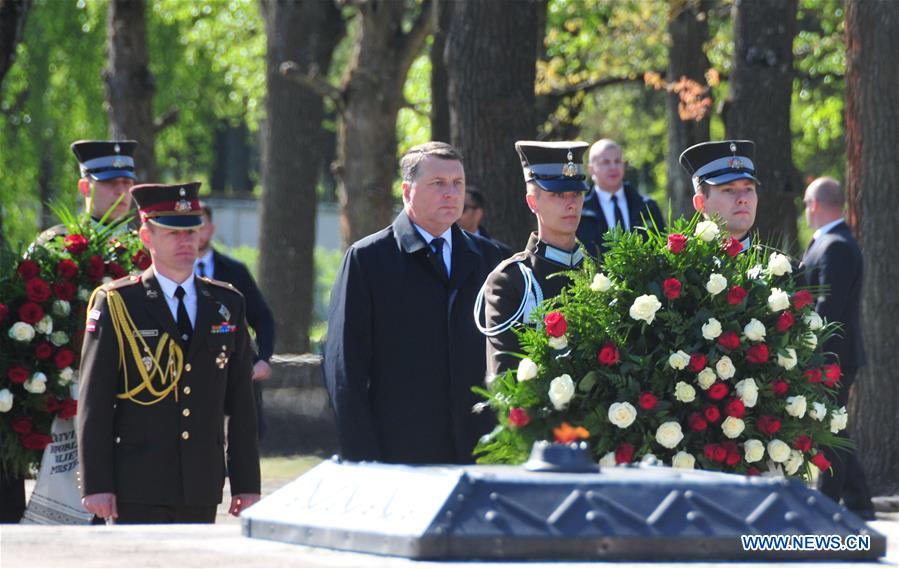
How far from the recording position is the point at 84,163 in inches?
385

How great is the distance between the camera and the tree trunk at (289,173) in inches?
761

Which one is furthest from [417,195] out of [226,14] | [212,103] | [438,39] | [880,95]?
[212,103]

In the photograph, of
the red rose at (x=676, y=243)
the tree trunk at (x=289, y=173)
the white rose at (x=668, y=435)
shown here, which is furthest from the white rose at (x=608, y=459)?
the tree trunk at (x=289, y=173)

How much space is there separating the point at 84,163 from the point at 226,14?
21273 millimetres

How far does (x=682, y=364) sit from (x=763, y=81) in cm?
784

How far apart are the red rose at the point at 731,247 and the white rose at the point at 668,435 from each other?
0.70m

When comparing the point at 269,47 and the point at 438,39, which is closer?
the point at 438,39

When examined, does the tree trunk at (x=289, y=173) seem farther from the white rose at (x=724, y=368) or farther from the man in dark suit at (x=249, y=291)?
the white rose at (x=724, y=368)

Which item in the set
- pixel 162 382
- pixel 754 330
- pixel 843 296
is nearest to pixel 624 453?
pixel 754 330

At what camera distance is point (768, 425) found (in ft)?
19.2

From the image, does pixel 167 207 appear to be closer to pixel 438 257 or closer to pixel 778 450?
pixel 438 257

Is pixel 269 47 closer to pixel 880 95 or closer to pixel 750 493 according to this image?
pixel 880 95

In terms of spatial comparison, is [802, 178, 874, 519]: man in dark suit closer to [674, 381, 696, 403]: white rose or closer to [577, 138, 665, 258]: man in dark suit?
[577, 138, 665, 258]: man in dark suit

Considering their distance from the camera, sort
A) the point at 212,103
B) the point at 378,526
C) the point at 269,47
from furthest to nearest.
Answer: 1. the point at 212,103
2. the point at 269,47
3. the point at 378,526
